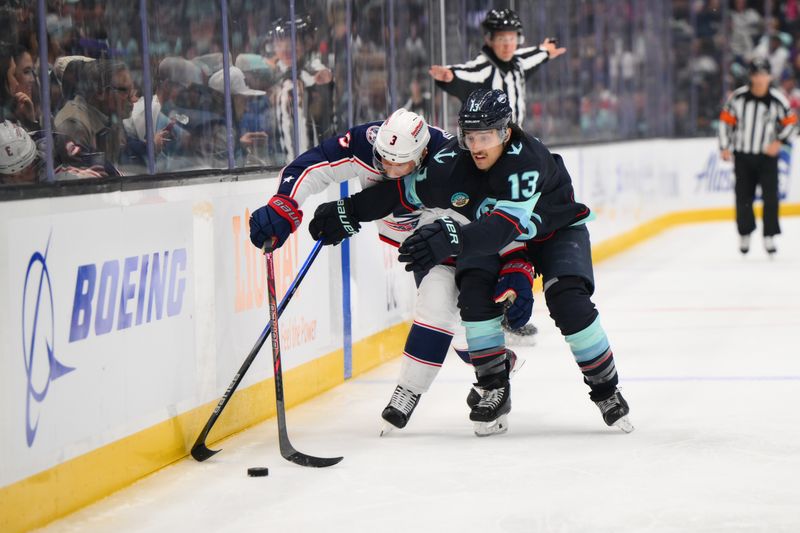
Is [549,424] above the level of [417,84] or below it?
below

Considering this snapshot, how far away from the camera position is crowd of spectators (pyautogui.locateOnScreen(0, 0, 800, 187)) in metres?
3.45

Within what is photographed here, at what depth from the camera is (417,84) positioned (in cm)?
671

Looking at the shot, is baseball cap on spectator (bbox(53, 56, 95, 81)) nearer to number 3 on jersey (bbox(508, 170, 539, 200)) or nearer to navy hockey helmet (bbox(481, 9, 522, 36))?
number 3 on jersey (bbox(508, 170, 539, 200))

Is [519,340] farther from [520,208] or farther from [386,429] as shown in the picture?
[520,208]

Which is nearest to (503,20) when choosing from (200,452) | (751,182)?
(200,452)

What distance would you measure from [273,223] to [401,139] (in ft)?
1.50

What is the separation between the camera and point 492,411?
4156 mm

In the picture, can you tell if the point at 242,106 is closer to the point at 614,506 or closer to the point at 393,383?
the point at 393,383

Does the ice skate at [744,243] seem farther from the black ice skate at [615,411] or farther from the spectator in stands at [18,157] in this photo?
the spectator in stands at [18,157]

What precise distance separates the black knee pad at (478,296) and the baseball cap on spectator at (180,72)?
1.12 meters

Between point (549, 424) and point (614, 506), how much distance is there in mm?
1083

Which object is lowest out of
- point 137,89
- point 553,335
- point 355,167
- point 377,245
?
point 553,335

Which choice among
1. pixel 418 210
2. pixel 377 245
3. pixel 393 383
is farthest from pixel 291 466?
pixel 377 245

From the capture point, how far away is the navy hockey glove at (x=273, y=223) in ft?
12.8
